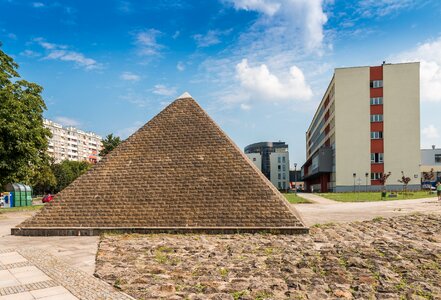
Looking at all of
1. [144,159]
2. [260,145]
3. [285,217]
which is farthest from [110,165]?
[260,145]

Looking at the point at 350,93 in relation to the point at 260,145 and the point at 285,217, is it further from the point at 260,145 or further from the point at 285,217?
the point at 260,145

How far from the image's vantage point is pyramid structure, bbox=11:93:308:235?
13336 mm

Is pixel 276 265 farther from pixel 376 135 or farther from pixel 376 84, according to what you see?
pixel 376 84

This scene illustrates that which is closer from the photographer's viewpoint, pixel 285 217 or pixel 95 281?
pixel 95 281

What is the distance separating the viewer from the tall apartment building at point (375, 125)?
158 ft

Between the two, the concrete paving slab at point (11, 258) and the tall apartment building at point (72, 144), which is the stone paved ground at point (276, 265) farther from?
the tall apartment building at point (72, 144)

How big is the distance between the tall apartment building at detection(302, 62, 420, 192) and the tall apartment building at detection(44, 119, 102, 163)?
102m

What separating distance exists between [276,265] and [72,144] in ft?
467

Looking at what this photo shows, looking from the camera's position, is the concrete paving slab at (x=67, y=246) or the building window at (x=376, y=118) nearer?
the concrete paving slab at (x=67, y=246)

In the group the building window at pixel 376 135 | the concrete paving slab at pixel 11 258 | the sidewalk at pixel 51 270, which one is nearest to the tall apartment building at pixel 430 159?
the building window at pixel 376 135

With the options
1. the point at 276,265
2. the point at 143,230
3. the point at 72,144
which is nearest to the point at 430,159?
the point at 143,230

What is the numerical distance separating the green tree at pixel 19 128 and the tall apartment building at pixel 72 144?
3991 inches

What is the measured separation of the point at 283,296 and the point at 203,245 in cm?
497

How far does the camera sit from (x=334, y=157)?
172 feet
